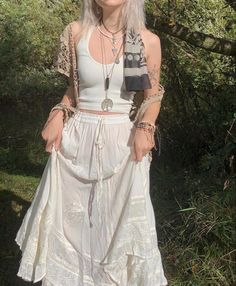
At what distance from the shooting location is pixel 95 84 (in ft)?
9.55

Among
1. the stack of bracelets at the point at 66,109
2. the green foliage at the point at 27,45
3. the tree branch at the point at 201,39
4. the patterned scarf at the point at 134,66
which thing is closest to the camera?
the patterned scarf at the point at 134,66

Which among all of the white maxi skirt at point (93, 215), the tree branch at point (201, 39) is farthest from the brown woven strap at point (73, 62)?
the tree branch at point (201, 39)

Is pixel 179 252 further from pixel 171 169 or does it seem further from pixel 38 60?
pixel 38 60

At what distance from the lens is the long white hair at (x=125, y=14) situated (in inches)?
113

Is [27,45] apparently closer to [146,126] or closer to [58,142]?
[58,142]

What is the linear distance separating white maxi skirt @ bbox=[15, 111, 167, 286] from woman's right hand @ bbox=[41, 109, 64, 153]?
1.1 inches

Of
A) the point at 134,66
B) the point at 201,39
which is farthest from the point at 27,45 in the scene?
the point at 134,66

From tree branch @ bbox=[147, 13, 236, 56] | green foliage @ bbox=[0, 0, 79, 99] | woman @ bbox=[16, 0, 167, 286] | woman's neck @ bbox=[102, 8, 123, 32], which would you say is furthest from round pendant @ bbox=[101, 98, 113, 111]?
green foliage @ bbox=[0, 0, 79, 99]

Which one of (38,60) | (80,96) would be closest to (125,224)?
(80,96)

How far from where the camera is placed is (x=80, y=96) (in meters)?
3.01

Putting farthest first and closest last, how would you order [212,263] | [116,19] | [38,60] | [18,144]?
[38,60] < [18,144] < [212,263] < [116,19]

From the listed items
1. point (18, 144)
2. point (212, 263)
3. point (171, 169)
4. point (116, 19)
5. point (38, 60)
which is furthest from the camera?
point (38, 60)

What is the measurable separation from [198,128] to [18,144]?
269 cm

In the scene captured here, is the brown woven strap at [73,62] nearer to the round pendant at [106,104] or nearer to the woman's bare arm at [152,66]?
the round pendant at [106,104]
